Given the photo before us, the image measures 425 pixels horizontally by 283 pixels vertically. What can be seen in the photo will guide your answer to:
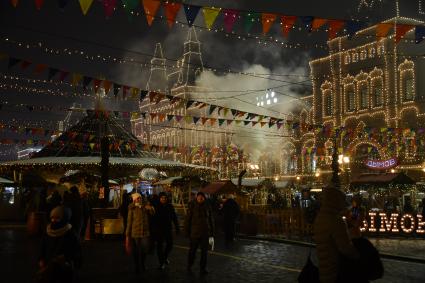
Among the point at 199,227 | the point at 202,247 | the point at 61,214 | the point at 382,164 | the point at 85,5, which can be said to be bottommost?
the point at 202,247

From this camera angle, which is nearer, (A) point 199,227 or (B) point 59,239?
(B) point 59,239

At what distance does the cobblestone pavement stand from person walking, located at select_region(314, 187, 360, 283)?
4441mm

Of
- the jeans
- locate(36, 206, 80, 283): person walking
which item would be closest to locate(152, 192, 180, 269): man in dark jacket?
the jeans

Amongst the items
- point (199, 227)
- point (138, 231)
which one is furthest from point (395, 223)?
point (138, 231)

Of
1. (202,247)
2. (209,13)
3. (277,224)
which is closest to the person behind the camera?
(202,247)

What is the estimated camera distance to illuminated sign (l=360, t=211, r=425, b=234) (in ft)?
62.8

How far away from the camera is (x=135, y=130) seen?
122 meters

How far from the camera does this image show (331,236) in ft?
17.9

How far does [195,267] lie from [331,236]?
21.5 ft

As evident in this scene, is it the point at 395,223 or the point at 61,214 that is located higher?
the point at 61,214

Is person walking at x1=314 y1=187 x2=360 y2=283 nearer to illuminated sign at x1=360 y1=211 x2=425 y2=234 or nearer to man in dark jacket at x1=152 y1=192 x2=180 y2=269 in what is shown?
man in dark jacket at x1=152 y1=192 x2=180 y2=269

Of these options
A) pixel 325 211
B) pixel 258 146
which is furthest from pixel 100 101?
pixel 258 146

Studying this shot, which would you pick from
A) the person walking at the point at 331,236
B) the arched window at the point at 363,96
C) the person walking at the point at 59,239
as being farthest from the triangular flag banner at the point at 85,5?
the arched window at the point at 363,96

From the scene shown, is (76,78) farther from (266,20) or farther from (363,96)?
(363,96)
